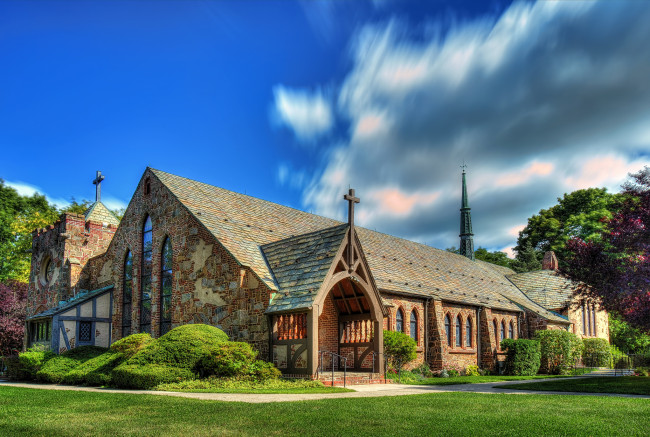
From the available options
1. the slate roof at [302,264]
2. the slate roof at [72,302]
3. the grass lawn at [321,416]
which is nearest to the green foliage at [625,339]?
the slate roof at [302,264]

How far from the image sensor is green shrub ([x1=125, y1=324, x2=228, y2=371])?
16.2m

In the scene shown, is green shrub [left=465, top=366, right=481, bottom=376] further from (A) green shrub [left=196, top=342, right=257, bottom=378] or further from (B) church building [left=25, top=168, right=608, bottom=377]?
(A) green shrub [left=196, top=342, right=257, bottom=378]

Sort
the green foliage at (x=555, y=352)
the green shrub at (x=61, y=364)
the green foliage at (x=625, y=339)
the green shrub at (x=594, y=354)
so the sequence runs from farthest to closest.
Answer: the green foliage at (x=625, y=339)
the green shrub at (x=594, y=354)
the green foliage at (x=555, y=352)
the green shrub at (x=61, y=364)

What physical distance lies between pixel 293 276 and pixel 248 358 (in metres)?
3.63

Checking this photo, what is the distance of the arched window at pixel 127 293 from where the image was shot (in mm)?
25703

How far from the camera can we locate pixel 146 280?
2516 centimetres

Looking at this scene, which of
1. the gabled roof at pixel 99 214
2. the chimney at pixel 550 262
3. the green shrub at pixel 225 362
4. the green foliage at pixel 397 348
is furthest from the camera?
the chimney at pixel 550 262

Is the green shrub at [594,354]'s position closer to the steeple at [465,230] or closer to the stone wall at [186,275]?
the steeple at [465,230]

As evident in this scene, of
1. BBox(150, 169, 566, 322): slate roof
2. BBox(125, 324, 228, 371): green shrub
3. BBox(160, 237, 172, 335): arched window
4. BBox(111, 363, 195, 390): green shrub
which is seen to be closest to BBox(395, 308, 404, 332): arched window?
BBox(150, 169, 566, 322): slate roof

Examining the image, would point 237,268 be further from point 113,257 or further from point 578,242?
point 578,242

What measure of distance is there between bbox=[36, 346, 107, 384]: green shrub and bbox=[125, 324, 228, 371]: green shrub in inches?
188

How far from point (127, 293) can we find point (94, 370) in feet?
27.8

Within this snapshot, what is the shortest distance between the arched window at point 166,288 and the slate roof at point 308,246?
2.49m

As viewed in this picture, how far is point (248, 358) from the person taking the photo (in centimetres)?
1678
